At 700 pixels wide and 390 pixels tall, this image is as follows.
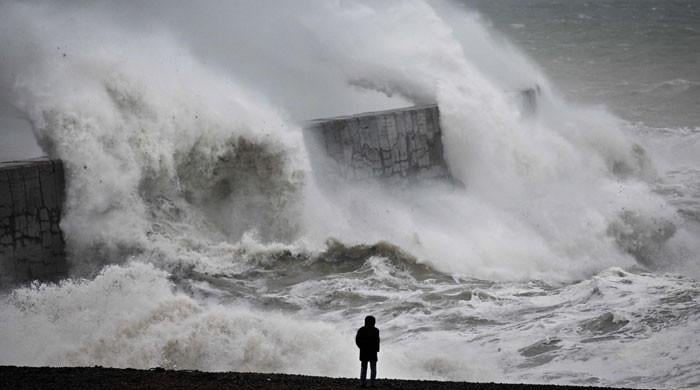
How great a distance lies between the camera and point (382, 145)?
1438 cm

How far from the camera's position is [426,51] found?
687 inches

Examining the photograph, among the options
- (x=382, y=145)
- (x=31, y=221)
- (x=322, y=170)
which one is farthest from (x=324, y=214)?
(x=31, y=221)

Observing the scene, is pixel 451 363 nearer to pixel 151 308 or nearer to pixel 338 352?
pixel 338 352

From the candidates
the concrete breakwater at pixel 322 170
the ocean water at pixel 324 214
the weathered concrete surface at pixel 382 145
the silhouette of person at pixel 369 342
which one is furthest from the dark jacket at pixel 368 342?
the weathered concrete surface at pixel 382 145

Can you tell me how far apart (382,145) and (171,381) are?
8093 millimetres

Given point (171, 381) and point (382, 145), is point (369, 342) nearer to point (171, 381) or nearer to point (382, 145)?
point (171, 381)

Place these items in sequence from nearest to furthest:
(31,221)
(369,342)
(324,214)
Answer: (369,342)
(31,221)
(324,214)

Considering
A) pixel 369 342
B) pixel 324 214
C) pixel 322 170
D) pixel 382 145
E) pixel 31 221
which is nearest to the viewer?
pixel 369 342

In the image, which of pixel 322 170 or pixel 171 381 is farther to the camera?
pixel 322 170

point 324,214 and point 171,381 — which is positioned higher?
point 324,214

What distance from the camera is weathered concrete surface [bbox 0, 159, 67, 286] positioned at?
1007 centimetres

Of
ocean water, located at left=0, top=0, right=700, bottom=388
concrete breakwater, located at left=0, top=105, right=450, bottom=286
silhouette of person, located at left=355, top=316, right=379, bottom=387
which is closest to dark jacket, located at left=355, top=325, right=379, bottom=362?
silhouette of person, located at left=355, top=316, right=379, bottom=387

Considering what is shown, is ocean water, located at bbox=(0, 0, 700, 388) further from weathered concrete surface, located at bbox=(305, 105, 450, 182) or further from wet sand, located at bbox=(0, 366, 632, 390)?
wet sand, located at bbox=(0, 366, 632, 390)

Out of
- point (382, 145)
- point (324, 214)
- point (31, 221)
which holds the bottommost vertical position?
point (324, 214)
